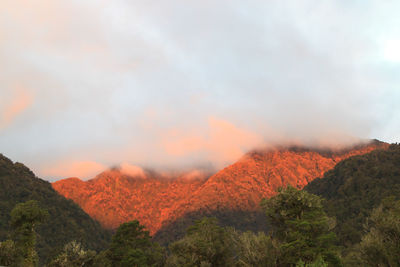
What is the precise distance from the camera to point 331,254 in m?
37.2

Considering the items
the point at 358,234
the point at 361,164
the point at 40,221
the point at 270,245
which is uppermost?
the point at 361,164

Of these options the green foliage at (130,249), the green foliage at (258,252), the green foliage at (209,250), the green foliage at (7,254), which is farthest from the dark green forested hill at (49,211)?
the green foliage at (258,252)

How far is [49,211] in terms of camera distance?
151 meters

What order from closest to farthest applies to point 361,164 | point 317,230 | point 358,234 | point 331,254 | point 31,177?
point 331,254 → point 317,230 → point 358,234 → point 31,177 → point 361,164

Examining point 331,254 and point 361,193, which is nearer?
point 331,254

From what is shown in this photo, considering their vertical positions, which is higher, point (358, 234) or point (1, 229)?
point (1, 229)

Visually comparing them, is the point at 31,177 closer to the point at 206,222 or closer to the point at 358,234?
the point at 206,222

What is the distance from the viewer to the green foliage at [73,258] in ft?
171

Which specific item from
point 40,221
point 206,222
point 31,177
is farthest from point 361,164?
point 31,177

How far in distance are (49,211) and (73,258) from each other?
113167mm

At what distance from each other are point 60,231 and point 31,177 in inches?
1986

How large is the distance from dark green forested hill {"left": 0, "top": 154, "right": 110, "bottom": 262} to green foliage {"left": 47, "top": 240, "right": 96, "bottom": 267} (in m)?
71.6

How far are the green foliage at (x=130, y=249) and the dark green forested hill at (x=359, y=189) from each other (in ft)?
263

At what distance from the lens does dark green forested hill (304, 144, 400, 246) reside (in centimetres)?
12638
